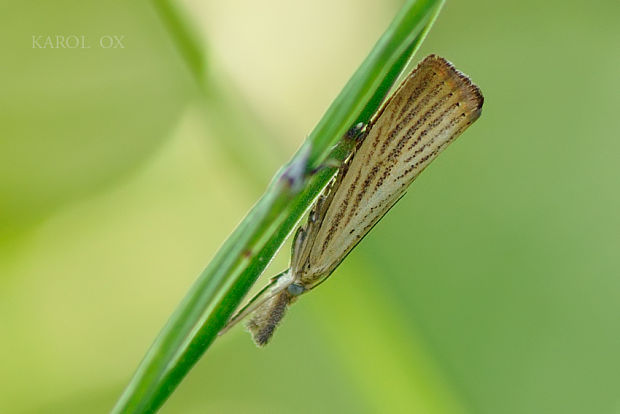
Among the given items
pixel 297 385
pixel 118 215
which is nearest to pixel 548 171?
pixel 297 385

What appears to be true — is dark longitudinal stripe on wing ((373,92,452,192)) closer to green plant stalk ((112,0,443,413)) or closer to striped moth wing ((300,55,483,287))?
striped moth wing ((300,55,483,287))

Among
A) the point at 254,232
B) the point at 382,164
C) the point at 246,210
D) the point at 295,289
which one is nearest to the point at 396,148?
the point at 382,164

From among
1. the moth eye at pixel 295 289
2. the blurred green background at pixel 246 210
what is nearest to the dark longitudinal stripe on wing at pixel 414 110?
the moth eye at pixel 295 289

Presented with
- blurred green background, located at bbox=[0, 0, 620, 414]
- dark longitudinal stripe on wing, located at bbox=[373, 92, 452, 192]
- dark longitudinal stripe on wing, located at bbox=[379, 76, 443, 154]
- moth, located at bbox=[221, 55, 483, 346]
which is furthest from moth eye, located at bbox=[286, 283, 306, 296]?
blurred green background, located at bbox=[0, 0, 620, 414]

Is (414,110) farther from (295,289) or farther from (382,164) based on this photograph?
(295,289)

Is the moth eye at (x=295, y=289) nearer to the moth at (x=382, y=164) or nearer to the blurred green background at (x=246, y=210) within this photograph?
the moth at (x=382, y=164)

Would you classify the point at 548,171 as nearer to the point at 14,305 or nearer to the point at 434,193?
the point at 434,193
